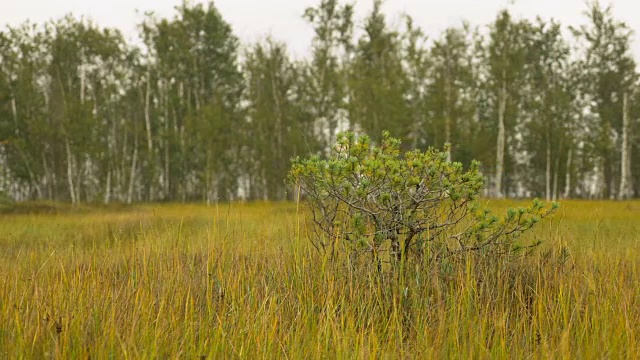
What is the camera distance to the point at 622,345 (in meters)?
2.62

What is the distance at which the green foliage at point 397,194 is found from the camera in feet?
12.5

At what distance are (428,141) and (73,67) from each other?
22.5m

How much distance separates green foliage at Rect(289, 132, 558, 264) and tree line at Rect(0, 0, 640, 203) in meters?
20.7

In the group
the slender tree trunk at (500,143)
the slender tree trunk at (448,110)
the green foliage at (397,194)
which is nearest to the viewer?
the green foliage at (397,194)

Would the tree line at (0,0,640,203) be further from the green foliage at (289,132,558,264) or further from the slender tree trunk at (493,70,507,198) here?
the green foliage at (289,132,558,264)

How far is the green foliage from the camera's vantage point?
382 centimetres

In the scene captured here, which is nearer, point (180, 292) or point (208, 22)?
point (180, 292)

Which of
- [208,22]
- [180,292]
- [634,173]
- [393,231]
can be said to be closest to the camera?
[180,292]

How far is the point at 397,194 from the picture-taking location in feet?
13.3

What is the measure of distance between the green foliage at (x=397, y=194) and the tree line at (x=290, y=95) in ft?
68.0

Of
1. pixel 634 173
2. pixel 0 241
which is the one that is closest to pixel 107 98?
pixel 0 241

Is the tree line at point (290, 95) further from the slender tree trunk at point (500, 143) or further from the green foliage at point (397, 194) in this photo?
the green foliage at point (397, 194)

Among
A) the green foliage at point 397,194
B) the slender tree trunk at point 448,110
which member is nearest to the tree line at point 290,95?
the slender tree trunk at point 448,110

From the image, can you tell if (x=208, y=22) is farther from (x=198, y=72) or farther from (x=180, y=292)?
(x=180, y=292)
